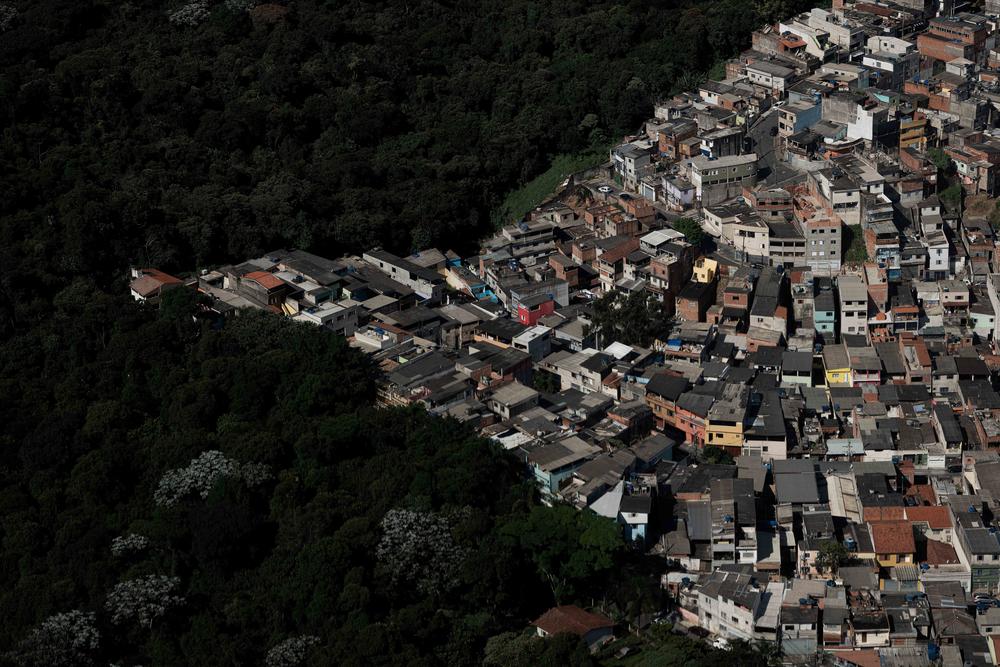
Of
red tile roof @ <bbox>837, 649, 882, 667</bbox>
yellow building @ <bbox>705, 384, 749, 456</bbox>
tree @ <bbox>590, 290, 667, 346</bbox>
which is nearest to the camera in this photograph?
red tile roof @ <bbox>837, 649, 882, 667</bbox>

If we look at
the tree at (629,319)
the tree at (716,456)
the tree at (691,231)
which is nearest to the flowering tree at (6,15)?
the tree at (629,319)

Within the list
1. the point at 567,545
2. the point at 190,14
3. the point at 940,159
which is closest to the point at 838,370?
the point at 567,545

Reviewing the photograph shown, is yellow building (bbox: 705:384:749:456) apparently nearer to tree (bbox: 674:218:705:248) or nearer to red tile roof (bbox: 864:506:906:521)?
red tile roof (bbox: 864:506:906:521)

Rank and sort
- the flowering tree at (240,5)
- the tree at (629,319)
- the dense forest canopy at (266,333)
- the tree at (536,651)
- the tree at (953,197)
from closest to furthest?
the tree at (536,651), the dense forest canopy at (266,333), the tree at (629,319), the tree at (953,197), the flowering tree at (240,5)

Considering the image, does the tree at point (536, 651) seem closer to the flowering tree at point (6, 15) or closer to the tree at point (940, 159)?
the tree at point (940, 159)

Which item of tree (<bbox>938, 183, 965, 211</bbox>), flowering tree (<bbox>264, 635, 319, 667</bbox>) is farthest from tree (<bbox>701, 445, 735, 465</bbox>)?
tree (<bbox>938, 183, 965, 211</bbox>)

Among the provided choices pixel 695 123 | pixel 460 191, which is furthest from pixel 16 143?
pixel 695 123

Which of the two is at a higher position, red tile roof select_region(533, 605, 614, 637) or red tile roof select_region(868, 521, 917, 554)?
red tile roof select_region(868, 521, 917, 554)
